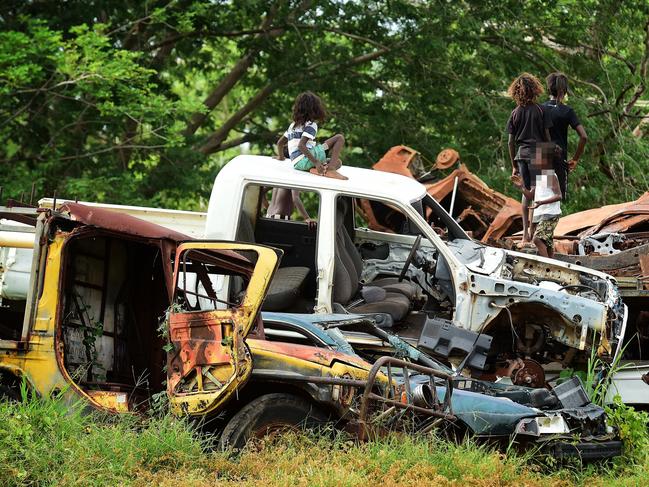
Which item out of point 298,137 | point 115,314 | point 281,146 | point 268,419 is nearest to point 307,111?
point 298,137

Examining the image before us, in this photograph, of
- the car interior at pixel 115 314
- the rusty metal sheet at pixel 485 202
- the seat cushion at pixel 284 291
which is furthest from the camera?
the rusty metal sheet at pixel 485 202

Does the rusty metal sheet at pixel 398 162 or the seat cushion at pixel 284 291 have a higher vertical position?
the rusty metal sheet at pixel 398 162

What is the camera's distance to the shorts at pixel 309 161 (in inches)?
388

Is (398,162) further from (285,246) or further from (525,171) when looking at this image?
(285,246)

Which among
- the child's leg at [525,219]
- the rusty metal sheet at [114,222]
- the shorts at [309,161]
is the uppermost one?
the shorts at [309,161]

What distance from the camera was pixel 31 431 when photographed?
6.54 metres

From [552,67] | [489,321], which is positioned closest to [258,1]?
[552,67]

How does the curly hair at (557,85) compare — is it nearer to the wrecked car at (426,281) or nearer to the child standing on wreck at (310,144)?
the wrecked car at (426,281)

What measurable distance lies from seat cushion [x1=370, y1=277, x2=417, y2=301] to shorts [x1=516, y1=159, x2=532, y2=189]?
79.5 inches

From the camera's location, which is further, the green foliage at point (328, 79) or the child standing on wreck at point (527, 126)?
the green foliage at point (328, 79)

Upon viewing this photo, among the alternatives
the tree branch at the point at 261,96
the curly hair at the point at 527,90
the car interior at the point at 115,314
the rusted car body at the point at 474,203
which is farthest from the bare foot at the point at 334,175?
the tree branch at the point at 261,96

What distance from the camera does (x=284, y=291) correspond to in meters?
9.27

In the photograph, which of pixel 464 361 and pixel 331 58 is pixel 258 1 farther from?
pixel 464 361

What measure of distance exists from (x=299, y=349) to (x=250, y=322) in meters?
0.50
